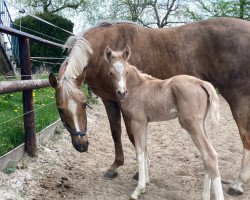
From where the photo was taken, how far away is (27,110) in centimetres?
436

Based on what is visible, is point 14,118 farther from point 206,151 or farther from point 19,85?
point 206,151

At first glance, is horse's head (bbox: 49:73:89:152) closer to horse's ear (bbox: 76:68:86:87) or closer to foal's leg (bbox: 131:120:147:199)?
horse's ear (bbox: 76:68:86:87)

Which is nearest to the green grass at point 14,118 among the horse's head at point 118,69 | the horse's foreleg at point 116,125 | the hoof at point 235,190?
the horse's foreleg at point 116,125

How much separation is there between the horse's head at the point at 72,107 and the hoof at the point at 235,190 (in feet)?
5.37

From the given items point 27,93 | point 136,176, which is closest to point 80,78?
point 27,93

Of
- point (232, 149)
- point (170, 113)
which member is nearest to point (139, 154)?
point (170, 113)

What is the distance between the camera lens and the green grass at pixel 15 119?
4273mm

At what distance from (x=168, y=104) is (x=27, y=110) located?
1.77 metres

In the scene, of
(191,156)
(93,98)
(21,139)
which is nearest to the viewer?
(21,139)

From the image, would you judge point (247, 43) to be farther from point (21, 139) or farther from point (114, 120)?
point (21, 139)

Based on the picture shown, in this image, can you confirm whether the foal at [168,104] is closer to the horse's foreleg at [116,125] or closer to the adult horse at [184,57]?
the adult horse at [184,57]

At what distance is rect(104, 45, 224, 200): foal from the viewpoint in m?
3.33

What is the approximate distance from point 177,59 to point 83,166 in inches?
70.0

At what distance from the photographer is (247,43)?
14.0 feet
